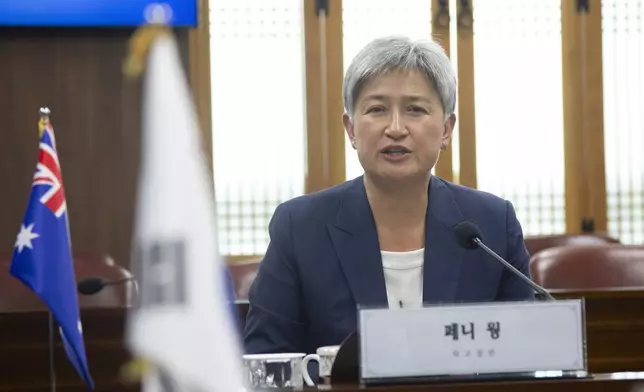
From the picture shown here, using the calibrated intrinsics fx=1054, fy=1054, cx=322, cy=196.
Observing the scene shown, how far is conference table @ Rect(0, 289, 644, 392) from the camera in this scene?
2986 millimetres

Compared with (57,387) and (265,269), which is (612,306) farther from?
(57,387)

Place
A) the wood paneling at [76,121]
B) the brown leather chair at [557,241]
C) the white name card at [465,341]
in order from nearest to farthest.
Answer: the white name card at [465,341] → the brown leather chair at [557,241] → the wood paneling at [76,121]

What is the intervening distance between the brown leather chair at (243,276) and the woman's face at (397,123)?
127 centimetres

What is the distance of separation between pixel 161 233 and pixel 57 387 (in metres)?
2.27

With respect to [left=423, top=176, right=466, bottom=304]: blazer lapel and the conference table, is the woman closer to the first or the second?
[left=423, top=176, right=466, bottom=304]: blazer lapel

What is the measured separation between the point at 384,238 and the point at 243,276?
4.25 ft

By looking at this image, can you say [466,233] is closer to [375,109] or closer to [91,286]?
[375,109]

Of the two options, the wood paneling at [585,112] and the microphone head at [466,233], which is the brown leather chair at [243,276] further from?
the wood paneling at [585,112]

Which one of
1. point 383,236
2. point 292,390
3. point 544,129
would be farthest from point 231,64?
point 292,390

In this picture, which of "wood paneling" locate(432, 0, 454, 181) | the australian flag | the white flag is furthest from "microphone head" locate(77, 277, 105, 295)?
"wood paneling" locate(432, 0, 454, 181)

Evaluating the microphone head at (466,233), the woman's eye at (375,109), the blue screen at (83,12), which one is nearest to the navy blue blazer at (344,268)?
the woman's eye at (375,109)

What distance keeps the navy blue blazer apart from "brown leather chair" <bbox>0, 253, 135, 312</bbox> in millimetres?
1347

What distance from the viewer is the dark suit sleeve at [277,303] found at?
7.46ft

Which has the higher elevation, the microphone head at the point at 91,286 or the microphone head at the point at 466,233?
the microphone head at the point at 466,233
